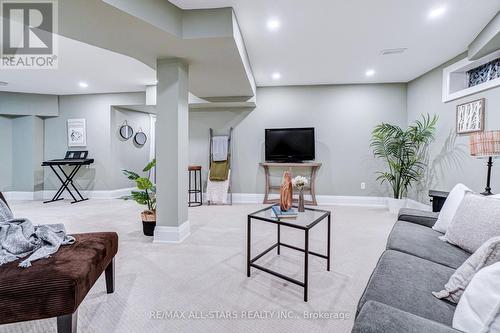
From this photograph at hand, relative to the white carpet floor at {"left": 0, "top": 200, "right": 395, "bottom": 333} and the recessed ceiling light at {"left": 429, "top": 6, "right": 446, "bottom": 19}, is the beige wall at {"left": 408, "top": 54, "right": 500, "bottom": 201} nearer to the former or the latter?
the recessed ceiling light at {"left": 429, "top": 6, "right": 446, "bottom": 19}

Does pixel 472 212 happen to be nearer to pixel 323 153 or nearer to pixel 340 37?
A: pixel 340 37

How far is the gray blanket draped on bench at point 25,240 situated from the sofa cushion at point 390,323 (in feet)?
5.18

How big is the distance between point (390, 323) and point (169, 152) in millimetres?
2714

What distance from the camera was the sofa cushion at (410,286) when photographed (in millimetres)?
981

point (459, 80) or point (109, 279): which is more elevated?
point (459, 80)

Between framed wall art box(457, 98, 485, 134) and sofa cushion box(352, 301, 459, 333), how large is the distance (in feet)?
12.0

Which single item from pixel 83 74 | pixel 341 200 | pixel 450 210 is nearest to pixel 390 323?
pixel 450 210

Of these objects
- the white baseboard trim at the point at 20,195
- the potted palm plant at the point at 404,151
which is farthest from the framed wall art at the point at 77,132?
the potted palm plant at the point at 404,151

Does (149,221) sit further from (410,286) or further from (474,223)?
(474,223)

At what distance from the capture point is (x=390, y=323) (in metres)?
0.73

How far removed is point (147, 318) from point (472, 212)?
86.4 inches

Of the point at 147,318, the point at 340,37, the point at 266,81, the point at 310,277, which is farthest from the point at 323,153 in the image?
the point at 147,318

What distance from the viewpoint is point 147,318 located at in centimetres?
159

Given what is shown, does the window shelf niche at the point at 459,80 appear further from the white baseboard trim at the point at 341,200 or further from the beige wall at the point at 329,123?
the white baseboard trim at the point at 341,200
